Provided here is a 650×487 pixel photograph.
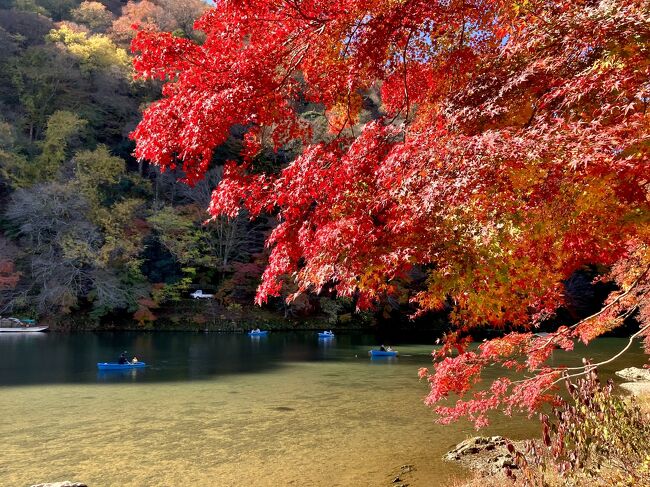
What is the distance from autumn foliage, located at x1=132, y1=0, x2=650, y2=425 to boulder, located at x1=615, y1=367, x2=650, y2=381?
38.8 feet

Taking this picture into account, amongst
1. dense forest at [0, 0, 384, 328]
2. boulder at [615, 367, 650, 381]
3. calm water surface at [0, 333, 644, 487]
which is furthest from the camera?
Answer: dense forest at [0, 0, 384, 328]

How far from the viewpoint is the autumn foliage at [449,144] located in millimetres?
3213

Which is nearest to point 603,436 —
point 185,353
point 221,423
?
point 221,423

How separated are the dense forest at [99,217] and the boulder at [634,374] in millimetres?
16335

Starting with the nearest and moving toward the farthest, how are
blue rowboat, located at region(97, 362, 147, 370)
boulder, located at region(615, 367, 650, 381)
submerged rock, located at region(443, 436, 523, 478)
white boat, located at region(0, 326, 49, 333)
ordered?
submerged rock, located at region(443, 436, 523, 478) < boulder, located at region(615, 367, 650, 381) < blue rowboat, located at region(97, 362, 147, 370) < white boat, located at region(0, 326, 49, 333)

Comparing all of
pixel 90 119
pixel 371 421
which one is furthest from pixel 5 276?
pixel 371 421

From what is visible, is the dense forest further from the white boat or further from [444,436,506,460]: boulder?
[444,436,506,460]: boulder

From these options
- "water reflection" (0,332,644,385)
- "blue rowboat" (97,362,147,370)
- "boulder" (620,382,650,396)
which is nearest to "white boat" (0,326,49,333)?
"water reflection" (0,332,644,385)

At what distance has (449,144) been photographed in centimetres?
328

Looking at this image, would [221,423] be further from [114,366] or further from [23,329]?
[23,329]

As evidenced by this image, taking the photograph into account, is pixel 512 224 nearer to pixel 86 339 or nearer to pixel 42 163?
pixel 86 339

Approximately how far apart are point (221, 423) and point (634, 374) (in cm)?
1260

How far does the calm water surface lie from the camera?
23.7ft

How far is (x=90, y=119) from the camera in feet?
119
